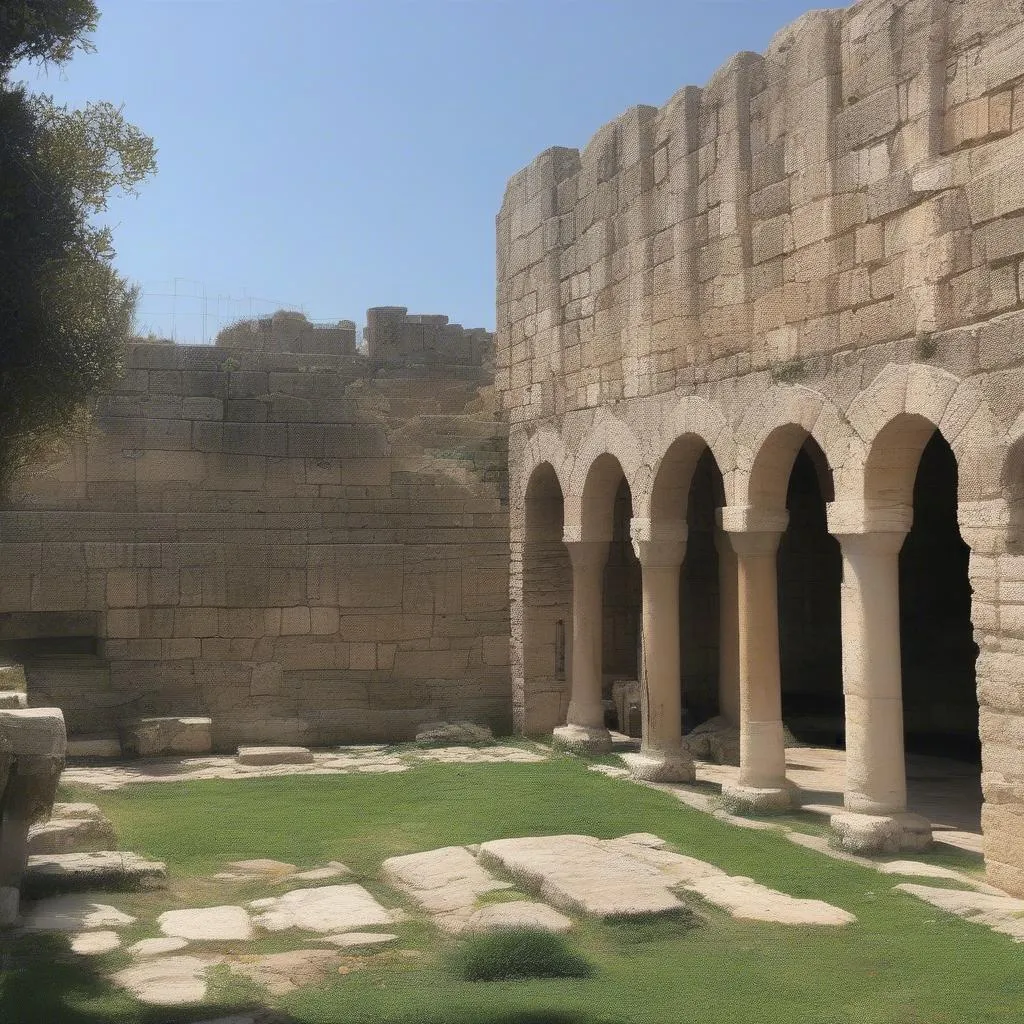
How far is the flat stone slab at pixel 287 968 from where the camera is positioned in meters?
5.95

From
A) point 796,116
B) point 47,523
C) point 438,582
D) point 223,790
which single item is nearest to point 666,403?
point 796,116

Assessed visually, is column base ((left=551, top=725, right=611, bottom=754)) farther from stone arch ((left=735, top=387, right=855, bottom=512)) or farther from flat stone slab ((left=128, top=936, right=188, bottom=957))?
flat stone slab ((left=128, top=936, right=188, bottom=957))

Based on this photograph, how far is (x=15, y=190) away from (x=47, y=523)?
25.7 feet

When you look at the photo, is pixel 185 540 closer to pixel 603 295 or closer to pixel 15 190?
pixel 603 295

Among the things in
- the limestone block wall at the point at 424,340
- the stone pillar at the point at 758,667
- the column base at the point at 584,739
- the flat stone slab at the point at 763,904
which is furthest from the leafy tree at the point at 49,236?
the limestone block wall at the point at 424,340

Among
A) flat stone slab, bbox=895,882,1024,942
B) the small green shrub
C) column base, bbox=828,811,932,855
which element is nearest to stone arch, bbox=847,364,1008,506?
column base, bbox=828,811,932,855

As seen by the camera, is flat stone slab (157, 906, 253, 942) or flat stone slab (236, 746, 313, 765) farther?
flat stone slab (236, 746, 313, 765)

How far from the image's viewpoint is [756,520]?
34.1 feet

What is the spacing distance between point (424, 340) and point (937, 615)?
289 inches

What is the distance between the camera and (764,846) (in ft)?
29.2

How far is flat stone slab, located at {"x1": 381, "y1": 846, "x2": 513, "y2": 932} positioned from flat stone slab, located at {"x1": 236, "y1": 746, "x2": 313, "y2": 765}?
4384 millimetres

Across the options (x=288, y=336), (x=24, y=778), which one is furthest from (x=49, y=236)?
(x=288, y=336)

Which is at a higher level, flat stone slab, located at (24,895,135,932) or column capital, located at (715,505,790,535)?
column capital, located at (715,505,790,535)

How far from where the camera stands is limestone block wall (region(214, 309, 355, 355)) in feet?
50.6
